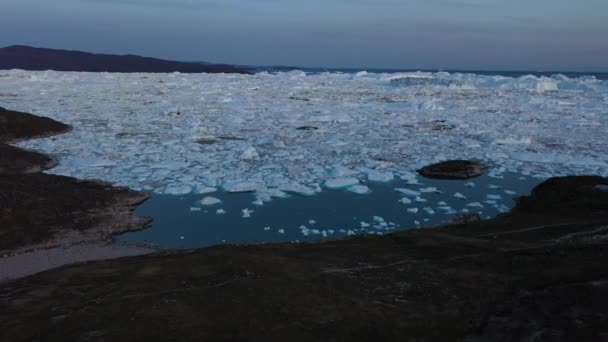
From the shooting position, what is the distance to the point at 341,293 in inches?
193

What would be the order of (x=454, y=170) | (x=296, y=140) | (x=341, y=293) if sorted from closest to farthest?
(x=341, y=293) → (x=454, y=170) → (x=296, y=140)

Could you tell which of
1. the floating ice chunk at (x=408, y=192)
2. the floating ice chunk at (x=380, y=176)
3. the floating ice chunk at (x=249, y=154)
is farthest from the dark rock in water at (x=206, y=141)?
the floating ice chunk at (x=408, y=192)

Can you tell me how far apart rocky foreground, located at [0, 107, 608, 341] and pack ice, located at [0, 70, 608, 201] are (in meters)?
4.07

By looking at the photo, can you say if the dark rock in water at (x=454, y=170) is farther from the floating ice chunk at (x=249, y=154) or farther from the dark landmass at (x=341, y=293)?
the dark landmass at (x=341, y=293)

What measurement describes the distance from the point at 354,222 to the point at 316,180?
2535 mm

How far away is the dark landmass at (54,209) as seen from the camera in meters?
7.43

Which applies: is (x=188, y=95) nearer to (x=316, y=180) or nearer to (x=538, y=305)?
(x=316, y=180)

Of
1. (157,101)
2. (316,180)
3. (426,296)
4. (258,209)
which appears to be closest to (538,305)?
(426,296)

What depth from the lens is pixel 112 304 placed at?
4656 mm

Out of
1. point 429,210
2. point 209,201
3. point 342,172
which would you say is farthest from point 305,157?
→ point 429,210

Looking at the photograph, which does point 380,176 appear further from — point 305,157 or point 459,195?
point 305,157

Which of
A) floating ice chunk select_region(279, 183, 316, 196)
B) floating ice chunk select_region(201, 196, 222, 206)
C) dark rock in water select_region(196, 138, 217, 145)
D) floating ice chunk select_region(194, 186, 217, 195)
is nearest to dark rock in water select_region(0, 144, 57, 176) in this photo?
floating ice chunk select_region(194, 186, 217, 195)

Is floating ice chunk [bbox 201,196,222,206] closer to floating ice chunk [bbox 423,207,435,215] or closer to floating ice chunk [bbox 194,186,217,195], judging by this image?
floating ice chunk [bbox 194,186,217,195]

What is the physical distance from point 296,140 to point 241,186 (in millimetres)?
5461
